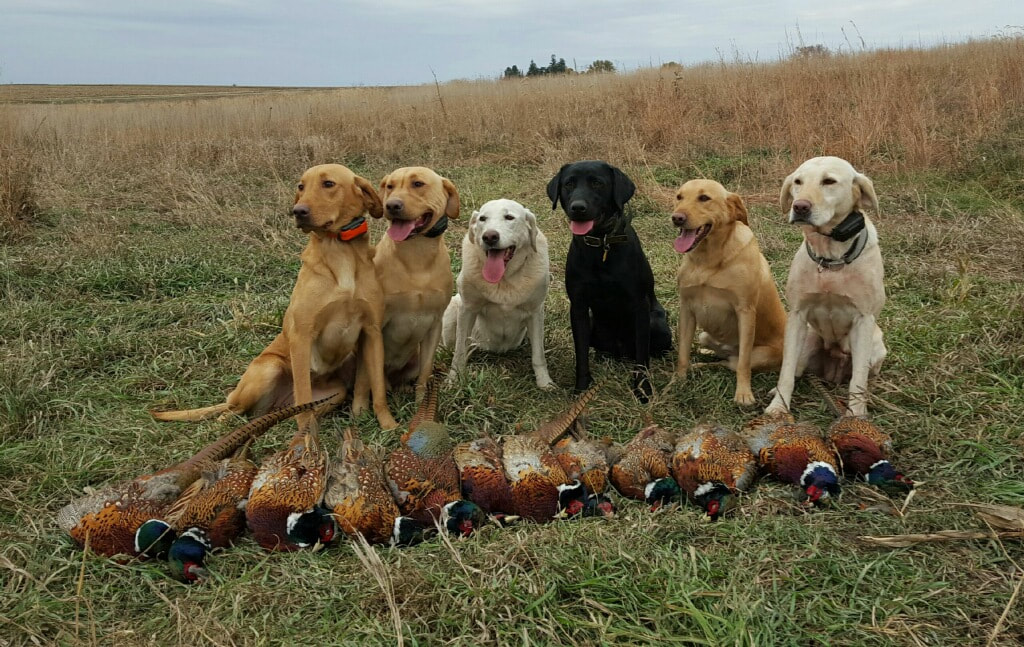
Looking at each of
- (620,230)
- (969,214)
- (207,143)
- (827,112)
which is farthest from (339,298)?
(207,143)

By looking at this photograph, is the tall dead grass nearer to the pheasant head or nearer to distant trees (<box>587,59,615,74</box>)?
distant trees (<box>587,59,615,74</box>)

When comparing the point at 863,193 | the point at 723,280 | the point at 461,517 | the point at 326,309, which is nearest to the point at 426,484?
the point at 461,517

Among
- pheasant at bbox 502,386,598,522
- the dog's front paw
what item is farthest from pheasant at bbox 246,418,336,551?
the dog's front paw

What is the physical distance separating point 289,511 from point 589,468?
3.77ft

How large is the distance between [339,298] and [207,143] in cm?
987

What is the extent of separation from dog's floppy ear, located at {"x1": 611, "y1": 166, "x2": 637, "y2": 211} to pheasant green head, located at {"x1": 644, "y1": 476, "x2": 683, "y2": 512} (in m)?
1.72

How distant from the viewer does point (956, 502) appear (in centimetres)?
261

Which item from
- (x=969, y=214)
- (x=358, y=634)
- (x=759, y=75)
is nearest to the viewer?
(x=358, y=634)

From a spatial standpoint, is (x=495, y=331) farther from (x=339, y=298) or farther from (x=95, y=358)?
(x=95, y=358)

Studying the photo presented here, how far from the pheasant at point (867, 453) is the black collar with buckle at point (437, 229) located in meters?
2.14

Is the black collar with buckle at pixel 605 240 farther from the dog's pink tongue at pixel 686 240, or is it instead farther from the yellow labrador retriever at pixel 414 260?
the yellow labrador retriever at pixel 414 260

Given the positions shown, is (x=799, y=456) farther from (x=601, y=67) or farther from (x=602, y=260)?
(x=601, y=67)

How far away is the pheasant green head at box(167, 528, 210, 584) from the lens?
2447 mm

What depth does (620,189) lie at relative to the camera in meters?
3.98
